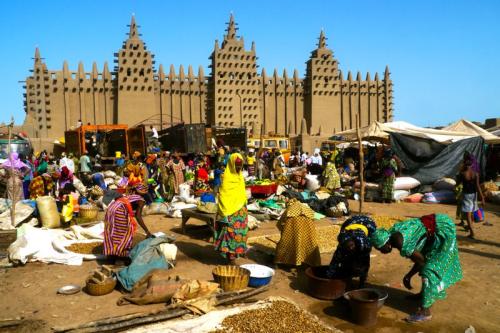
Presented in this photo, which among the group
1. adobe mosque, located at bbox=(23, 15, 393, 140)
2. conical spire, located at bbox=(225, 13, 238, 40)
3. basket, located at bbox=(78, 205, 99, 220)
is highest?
conical spire, located at bbox=(225, 13, 238, 40)

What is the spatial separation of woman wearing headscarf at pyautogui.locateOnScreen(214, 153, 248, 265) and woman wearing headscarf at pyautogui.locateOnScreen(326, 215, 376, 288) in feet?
4.64

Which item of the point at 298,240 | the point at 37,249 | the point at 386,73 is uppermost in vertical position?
the point at 386,73

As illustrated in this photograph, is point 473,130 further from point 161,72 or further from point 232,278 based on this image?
point 161,72

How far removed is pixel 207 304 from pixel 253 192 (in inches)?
282

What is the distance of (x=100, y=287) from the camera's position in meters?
4.94

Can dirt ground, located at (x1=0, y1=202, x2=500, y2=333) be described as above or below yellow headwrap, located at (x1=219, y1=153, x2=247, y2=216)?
below

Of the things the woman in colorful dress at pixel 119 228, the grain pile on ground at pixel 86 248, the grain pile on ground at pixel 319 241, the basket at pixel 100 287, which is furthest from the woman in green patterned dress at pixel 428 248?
the grain pile on ground at pixel 86 248

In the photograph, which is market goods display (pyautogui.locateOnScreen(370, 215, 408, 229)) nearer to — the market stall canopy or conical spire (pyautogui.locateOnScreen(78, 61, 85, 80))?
the market stall canopy

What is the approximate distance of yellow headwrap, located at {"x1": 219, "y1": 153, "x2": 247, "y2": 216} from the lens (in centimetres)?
580

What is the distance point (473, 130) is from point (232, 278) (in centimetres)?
1453

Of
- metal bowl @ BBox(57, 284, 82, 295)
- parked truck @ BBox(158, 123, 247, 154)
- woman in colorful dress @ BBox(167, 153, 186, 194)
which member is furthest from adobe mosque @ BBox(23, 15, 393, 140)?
metal bowl @ BBox(57, 284, 82, 295)

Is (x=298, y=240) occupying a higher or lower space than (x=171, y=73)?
lower

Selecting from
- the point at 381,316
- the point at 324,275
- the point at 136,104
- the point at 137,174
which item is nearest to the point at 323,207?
the point at 137,174

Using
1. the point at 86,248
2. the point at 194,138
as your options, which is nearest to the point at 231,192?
the point at 86,248
